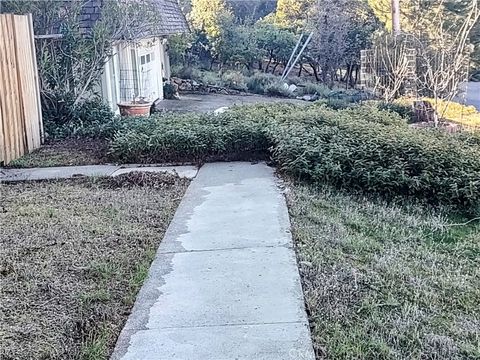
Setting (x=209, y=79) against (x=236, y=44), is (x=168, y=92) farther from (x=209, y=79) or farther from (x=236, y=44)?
(x=236, y=44)

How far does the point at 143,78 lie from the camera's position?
14984 mm

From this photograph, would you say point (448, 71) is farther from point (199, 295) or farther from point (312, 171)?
point (199, 295)

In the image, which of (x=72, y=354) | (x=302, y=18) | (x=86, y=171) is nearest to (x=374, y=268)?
(x=72, y=354)

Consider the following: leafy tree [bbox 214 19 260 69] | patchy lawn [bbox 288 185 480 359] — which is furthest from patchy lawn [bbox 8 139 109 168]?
leafy tree [bbox 214 19 260 69]

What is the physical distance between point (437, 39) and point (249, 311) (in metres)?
12.0

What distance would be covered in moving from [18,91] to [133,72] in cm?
604

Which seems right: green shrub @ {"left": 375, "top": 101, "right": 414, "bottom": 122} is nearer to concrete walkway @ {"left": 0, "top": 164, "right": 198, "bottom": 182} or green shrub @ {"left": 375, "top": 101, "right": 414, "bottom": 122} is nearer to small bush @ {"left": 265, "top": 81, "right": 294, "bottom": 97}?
small bush @ {"left": 265, "top": 81, "right": 294, "bottom": 97}

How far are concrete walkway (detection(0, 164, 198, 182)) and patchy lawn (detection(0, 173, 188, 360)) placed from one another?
13.7 inches

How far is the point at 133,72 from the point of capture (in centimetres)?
1395

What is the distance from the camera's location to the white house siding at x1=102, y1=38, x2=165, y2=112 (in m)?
12.0

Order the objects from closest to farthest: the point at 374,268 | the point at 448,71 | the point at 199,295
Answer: the point at 199,295
the point at 374,268
the point at 448,71

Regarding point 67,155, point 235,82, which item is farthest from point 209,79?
point 67,155

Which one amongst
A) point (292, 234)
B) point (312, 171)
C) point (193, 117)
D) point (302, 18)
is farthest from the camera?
point (302, 18)

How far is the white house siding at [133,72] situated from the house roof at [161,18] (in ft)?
1.57
